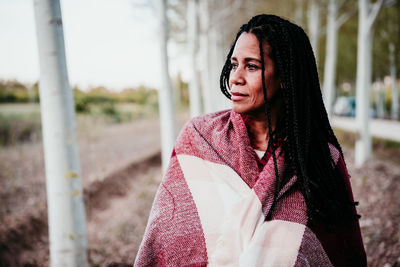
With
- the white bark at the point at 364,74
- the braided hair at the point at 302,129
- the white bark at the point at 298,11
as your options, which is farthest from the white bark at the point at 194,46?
the braided hair at the point at 302,129

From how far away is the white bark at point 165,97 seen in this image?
19.1ft

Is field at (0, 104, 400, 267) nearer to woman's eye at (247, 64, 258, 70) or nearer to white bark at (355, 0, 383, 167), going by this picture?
white bark at (355, 0, 383, 167)

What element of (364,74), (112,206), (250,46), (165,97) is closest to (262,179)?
(250,46)

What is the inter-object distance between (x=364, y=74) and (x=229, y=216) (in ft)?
23.5

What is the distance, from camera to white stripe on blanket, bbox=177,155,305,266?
147 cm

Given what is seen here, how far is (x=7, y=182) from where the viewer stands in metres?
6.61

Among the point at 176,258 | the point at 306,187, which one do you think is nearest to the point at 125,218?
the point at 176,258

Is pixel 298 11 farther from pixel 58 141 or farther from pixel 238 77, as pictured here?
pixel 238 77

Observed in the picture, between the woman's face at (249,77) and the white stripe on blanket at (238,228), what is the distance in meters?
0.35

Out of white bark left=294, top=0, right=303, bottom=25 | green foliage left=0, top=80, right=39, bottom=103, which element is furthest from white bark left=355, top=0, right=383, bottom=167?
green foliage left=0, top=80, right=39, bottom=103

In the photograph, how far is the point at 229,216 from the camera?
1547 millimetres

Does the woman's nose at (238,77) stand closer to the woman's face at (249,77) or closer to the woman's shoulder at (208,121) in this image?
the woman's face at (249,77)

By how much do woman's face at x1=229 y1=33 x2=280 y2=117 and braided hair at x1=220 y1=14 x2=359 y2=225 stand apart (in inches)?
1.2

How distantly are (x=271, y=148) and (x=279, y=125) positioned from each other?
0.51ft
